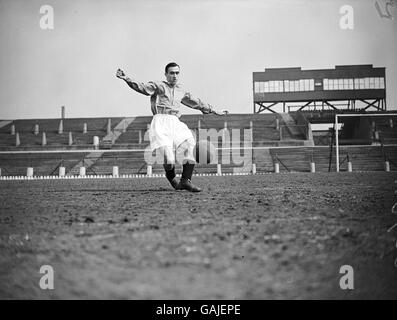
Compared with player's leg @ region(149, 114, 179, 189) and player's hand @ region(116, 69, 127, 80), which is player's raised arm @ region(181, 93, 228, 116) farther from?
player's hand @ region(116, 69, 127, 80)

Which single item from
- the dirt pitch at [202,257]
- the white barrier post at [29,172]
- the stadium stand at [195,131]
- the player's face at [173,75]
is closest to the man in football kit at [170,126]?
the player's face at [173,75]

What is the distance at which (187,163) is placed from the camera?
4.61 m

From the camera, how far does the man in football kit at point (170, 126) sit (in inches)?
182

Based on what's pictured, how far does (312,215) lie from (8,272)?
151 centimetres

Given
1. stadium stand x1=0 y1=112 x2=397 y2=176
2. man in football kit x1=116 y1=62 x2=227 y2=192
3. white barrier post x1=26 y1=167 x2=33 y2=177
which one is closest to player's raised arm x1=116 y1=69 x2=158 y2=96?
man in football kit x1=116 y1=62 x2=227 y2=192

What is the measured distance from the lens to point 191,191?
4.48m

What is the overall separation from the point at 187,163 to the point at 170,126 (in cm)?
50

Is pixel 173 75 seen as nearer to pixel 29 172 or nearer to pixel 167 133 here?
pixel 167 133

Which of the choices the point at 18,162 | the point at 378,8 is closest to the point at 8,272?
the point at 378,8

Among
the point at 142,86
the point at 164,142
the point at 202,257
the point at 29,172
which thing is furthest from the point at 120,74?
the point at 29,172

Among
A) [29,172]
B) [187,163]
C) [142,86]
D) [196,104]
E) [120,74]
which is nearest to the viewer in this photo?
[120,74]
